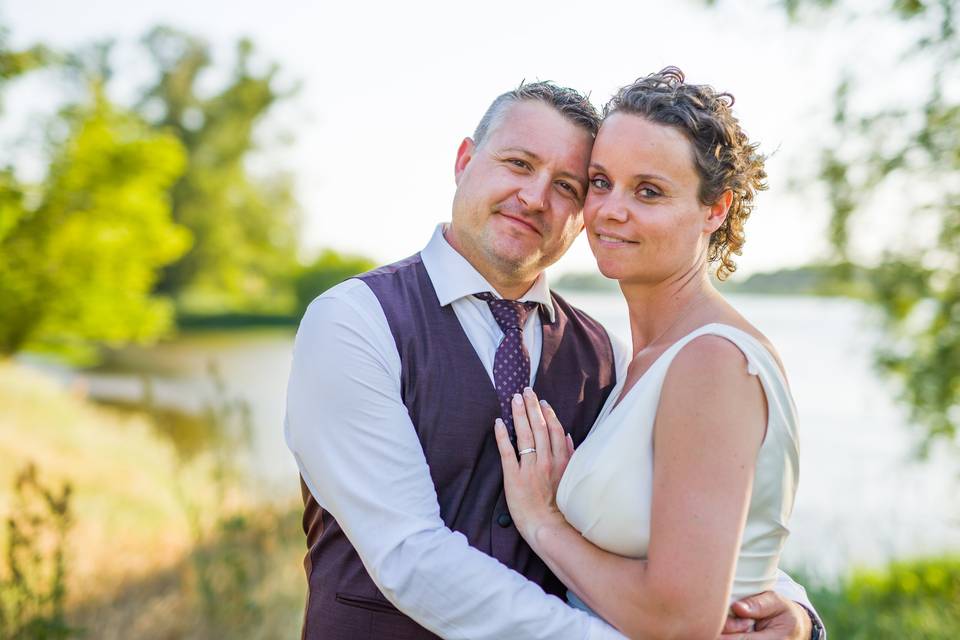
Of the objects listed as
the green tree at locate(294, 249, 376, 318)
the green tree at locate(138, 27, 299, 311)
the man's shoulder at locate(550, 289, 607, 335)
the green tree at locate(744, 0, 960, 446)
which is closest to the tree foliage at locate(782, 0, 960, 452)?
the green tree at locate(744, 0, 960, 446)

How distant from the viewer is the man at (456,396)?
1.81 metres

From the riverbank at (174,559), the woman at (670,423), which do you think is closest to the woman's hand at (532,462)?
the woman at (670,423)

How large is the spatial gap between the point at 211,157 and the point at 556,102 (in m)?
32.2

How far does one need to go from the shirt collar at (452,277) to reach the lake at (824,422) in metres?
0.23

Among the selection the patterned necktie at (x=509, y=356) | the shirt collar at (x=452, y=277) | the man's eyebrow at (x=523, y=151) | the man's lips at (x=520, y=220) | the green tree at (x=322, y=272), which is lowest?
the green tree at (x=322, y=272)

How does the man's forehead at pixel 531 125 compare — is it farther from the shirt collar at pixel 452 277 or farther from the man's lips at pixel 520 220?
the shirt collar at pixel 452 277

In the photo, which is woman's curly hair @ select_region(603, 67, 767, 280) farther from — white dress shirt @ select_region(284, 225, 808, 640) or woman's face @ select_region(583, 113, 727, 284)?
white dress shirt @ select_region(284, 225, 808, 640)

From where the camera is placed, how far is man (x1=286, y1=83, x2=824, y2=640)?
181cm

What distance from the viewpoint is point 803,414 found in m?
15.9

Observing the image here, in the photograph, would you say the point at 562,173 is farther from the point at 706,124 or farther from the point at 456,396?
the point at 456,396

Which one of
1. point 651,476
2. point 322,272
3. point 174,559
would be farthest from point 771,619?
point 322,272

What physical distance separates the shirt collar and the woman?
0.30 m

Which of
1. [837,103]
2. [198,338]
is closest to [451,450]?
[837,103]

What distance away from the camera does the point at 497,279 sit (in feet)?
7.49
